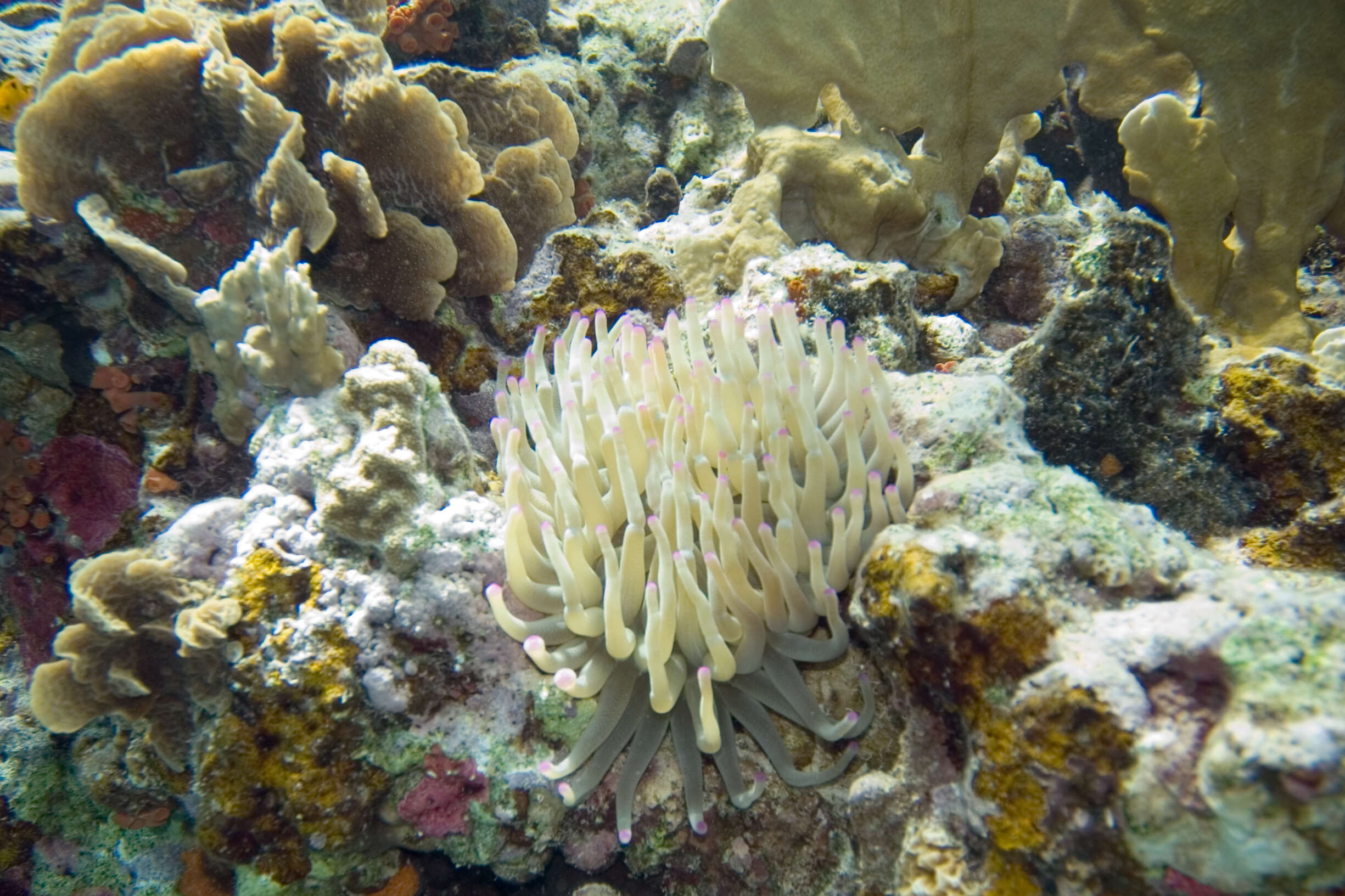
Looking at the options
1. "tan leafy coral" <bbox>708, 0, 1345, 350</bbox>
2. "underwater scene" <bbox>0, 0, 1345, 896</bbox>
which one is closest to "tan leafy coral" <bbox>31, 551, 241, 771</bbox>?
Answer: "underwater scene" <bbox>0, 0, 1345, 896</bbox>

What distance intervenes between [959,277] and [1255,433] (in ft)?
5.97

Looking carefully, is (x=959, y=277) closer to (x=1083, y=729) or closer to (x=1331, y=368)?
(x=1331, y=368)

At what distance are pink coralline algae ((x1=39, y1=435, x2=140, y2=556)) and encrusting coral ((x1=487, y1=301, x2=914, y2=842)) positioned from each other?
165 centimetres

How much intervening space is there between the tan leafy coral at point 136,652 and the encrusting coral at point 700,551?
904 mm

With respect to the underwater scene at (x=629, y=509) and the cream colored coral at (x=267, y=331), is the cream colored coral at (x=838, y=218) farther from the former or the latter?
the cream colored coral at (x=267, y=331)

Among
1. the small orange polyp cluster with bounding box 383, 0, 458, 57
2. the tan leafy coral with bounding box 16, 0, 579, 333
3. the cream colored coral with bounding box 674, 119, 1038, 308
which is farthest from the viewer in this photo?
the small orange polyp cluster with bounding box 383, 0, 458, 57

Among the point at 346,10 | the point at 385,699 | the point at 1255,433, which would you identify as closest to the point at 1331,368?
the point at 1255,433

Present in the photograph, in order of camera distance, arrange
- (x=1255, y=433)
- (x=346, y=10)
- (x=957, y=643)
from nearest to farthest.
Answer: (x=957, y=643) < (x=1255, y=433) < (x=346, y=10)

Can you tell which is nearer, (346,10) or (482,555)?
(482,555)

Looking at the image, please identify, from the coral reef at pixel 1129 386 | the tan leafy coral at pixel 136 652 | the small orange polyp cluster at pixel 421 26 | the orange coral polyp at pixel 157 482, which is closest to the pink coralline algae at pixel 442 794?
the tan leafy coral at pixel 136 652

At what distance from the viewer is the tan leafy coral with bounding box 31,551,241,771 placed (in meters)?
2.04

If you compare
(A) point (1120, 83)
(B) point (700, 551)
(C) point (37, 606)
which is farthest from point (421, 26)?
(B) point (700, 551)

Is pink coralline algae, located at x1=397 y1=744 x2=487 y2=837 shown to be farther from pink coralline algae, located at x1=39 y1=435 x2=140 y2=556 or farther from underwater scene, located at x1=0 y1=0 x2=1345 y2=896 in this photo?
pink coralline algae, located at x1=39 y1=435 x2=140 y2=556

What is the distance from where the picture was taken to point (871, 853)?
1.95m
